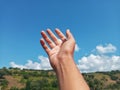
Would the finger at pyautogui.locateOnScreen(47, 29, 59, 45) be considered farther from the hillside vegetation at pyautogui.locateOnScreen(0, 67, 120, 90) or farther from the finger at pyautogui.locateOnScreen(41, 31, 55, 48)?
the hillside vegetation at pyautogui.locateOnScreen(0, 67, 120, 90)

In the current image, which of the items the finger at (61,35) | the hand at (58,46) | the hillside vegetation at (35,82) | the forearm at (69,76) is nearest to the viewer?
the forearm at (69,76)

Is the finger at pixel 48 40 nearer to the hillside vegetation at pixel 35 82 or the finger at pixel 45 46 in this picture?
the finger at pixel 45 46

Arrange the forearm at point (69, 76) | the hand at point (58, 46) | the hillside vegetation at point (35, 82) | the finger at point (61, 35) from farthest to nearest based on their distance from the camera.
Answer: the hillside vegetation at point (35, 82) → the finger at point (61, 35) → the hand at point (58, 46) → the forearm at point (69, 76)

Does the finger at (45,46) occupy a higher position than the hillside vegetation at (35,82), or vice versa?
the hillside vegetation at (35,82)

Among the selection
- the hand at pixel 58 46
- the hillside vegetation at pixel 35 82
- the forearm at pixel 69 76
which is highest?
the hillside vegetation at pixel 35 82

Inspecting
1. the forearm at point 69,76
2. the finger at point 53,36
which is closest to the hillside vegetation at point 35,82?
the finger at point 53,36

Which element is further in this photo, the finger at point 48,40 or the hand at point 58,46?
the finger at point 48,40

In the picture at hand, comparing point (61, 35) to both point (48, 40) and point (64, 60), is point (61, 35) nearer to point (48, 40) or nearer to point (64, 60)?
point (48, 40)

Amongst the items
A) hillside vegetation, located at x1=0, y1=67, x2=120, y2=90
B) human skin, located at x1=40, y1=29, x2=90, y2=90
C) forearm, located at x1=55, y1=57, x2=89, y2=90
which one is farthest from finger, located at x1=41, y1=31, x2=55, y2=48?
hillside vegetation, located at x1=0, y1=67, x2=120, y2=90

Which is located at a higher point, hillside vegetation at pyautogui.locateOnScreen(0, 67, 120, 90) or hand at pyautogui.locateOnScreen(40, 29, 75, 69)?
hillside vegetation at pyautogui.locateOnScreen(0, 67, 120, 90)
